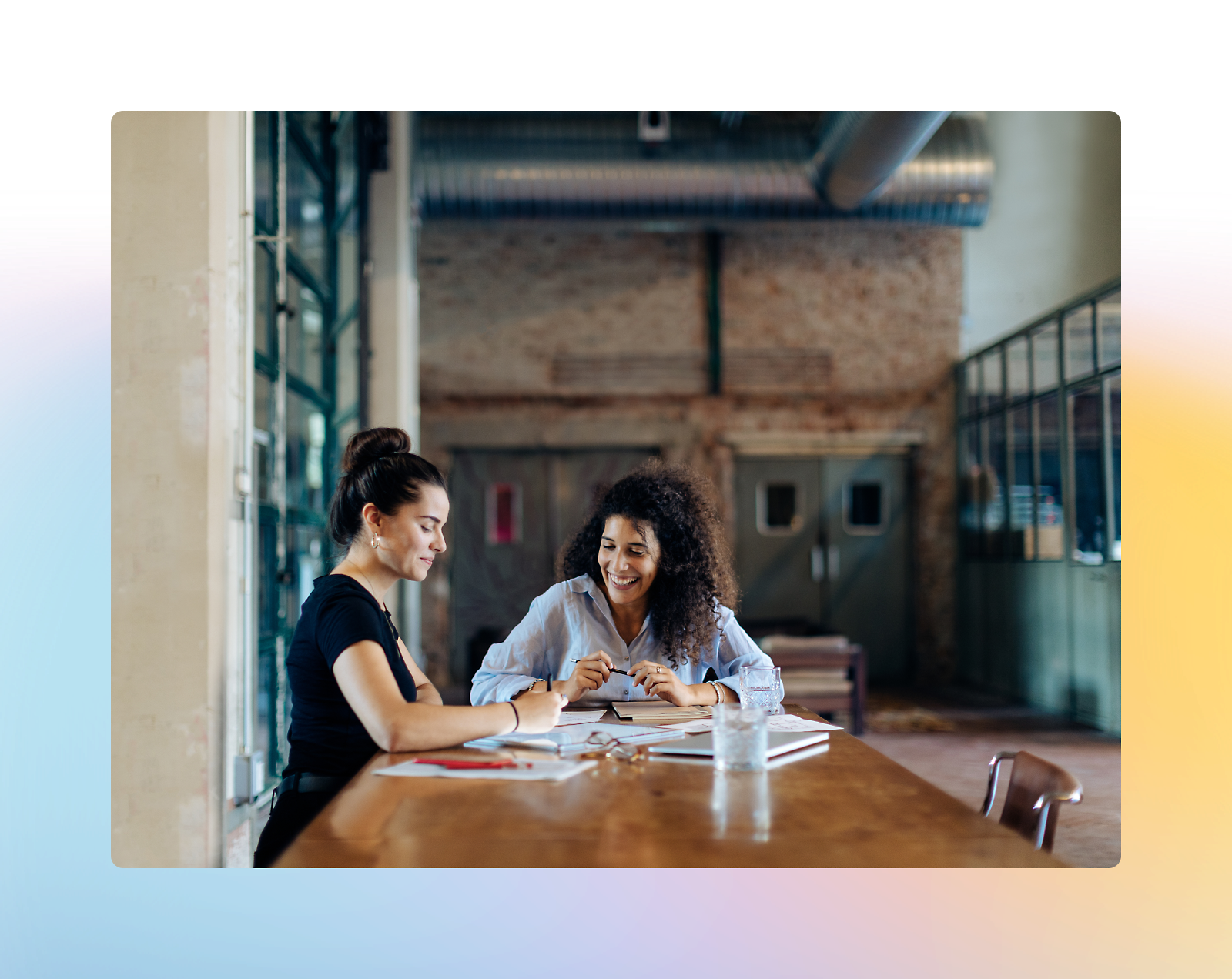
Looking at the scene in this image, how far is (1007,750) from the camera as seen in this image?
4.83 m

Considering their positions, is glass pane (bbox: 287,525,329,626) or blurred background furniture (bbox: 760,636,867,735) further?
blurred background furniture (bbox: 760,636,867,735)

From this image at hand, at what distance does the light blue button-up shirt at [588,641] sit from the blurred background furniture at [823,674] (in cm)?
285

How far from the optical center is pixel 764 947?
1.44 meters

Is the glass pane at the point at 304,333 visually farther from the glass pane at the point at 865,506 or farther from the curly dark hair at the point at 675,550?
the glass pane at the point at 865,506

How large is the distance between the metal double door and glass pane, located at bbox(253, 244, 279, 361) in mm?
4725

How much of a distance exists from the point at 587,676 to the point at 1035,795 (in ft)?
2.57

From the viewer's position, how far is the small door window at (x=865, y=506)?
738 centimetres

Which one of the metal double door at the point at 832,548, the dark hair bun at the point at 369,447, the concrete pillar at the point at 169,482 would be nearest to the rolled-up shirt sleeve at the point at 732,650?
the dark hair bun at the point at 369,447

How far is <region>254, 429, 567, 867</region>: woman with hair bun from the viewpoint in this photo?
4.77 feet

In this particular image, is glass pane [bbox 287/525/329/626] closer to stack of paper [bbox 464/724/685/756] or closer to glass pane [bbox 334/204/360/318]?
glass pane [bbox 334/204/360/318]

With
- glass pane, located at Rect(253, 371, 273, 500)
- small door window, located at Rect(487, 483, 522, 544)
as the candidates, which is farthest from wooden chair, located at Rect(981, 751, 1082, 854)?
small door window, located at Rect(487, 483, 522, 544)

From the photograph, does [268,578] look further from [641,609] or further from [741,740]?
[741,740]

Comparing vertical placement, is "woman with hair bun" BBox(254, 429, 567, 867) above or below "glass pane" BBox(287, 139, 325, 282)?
below

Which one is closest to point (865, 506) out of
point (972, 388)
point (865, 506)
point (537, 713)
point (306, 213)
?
point (865, 506)
